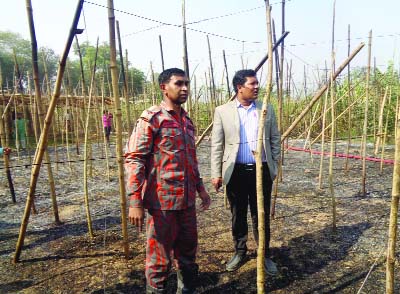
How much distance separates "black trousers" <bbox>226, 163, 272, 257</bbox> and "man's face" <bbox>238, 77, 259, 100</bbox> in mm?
539

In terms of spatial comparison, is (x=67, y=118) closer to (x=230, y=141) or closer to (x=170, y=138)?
(x=230, y=141)

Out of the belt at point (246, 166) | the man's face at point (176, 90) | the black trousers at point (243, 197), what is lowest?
the black trousers at point (243, 197)

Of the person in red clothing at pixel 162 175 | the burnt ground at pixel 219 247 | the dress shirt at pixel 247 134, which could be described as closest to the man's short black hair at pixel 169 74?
the person in red clothing at pixel 162 175

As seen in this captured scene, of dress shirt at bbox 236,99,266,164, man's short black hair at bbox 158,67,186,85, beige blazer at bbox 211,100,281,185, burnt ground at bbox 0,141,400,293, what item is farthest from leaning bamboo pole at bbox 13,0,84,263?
dress shirt at bbox 236,99,266,164

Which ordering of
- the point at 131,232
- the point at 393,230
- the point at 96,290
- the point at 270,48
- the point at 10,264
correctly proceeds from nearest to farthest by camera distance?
the point at 393,230 < the point at 270,48 < the point at 96,290 < the point at 10,264 < the point at 131,232

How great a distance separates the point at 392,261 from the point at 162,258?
129 cm

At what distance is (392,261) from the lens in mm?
1267

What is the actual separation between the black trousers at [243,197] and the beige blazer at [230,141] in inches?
2.7

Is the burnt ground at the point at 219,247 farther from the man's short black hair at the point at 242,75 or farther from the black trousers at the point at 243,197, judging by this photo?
the man's short black hair at the point at 242,75

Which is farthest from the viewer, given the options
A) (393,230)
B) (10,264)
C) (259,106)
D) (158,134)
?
(10,264)

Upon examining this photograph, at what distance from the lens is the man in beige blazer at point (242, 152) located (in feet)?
7.95

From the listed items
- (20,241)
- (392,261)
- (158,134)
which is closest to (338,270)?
(392,261)

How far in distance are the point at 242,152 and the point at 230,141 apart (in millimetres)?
131

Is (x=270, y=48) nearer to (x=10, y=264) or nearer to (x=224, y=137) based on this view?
(x=224, y=137)
